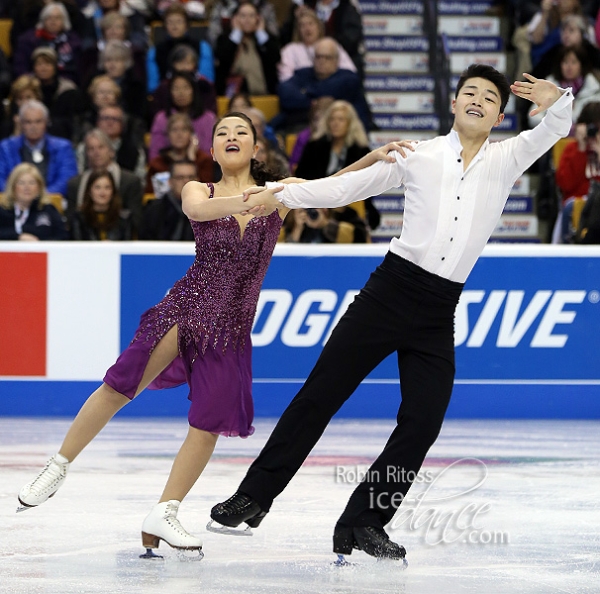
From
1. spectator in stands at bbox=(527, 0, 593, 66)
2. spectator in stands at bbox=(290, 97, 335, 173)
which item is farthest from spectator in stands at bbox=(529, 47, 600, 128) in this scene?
spectator in stands at bbox=(290, 97, 335, 173)

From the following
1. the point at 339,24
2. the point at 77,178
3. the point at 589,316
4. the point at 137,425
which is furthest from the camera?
the point at 339,24

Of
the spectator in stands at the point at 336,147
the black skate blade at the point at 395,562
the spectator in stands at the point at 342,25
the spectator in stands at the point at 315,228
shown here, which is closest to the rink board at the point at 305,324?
the spectator in stands at the point at 315,228

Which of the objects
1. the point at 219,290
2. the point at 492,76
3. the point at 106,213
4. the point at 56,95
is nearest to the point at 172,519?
the point at 219,290

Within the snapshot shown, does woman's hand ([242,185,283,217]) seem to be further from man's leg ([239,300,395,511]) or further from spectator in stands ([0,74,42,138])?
spectator in stands ([0,74,42,138])

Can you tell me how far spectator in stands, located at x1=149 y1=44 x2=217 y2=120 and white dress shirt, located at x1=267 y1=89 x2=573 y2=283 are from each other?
5831 mm

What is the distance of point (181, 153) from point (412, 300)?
5185mm

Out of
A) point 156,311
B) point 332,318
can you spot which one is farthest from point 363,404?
point 156,311

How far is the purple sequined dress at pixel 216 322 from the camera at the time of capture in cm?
419

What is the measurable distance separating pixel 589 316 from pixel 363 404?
1479 mm

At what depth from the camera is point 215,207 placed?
4.16 m

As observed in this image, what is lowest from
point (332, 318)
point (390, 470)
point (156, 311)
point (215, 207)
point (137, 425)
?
point (137, 425)

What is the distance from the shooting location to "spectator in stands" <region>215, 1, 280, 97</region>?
33.9 ft

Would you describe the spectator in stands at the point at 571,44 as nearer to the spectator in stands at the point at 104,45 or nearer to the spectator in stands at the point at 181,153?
the spectator in stands at the point at 181,153

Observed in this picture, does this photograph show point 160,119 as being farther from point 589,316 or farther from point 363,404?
point 589,316
